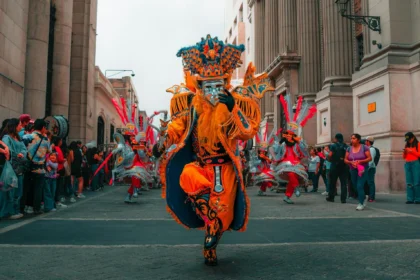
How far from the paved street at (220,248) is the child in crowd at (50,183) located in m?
0.91

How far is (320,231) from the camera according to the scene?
6.18m

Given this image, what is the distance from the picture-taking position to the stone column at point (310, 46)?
22594 mm

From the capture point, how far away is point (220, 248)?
5.00 meters

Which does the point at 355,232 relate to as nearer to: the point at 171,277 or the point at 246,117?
the point at 246,117

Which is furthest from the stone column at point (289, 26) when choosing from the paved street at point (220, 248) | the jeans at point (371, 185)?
the paved street at point (220, 248)

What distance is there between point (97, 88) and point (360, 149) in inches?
884

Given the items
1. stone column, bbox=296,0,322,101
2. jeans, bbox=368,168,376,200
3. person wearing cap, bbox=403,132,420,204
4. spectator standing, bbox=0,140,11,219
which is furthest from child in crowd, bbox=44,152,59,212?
stone column, bbox=296,0,322,101

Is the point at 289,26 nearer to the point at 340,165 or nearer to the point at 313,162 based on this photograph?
the point at 313,162

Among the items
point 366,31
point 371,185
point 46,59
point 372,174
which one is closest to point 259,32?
point 366,31

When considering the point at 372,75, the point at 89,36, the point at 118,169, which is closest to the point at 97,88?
the point at 89,36

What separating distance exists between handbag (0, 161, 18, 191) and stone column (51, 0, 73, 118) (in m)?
13.1

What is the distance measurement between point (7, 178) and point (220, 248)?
14.4 ft

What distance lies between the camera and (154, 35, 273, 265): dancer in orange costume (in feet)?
13.6

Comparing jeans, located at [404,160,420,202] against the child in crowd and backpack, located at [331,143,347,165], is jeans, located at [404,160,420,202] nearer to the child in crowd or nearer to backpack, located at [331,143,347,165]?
backpack, located at [331,143,347,165]
